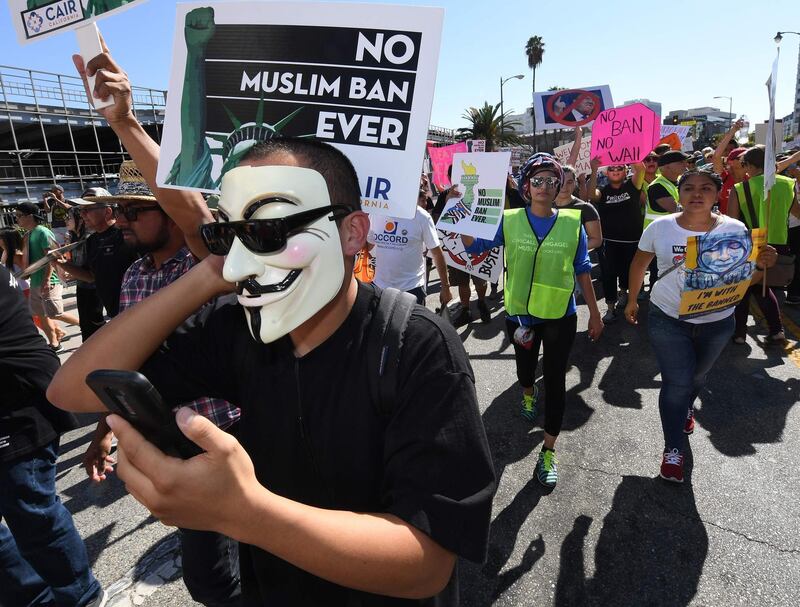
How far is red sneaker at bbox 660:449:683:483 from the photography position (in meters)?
3.14

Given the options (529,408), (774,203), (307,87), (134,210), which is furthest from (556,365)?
(774,203)

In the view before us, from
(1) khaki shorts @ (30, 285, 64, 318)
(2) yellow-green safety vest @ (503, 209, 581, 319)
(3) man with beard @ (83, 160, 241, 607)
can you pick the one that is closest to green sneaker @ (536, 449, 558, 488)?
(2) yellow-green safety vest @ (503, 209, 581, 319)

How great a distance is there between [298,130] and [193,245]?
0.69 m

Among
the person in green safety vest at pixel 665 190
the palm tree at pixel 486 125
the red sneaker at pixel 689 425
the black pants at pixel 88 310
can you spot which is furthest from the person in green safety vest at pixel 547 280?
the palm tree at pixel 486 125

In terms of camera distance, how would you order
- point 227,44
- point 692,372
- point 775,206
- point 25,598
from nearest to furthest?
point 227,44 → point 25,598 → point 692,372 → point 775,206

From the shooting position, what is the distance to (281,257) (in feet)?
4.03

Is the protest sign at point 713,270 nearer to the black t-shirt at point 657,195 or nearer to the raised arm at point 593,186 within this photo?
the black t-shirt at point 657,195

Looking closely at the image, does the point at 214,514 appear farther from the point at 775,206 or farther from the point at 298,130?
the point at 775,206

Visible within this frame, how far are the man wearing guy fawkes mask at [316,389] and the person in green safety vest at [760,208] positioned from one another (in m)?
5.22

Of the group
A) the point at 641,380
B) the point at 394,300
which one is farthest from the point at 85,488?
the point at 641,380

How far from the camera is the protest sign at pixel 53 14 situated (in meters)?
1.73

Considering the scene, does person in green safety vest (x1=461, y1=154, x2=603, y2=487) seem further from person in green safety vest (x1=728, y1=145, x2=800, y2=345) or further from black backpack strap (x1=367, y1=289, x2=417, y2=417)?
person in green safety vest (x1=728, y1=145, x2=800, y2=345)

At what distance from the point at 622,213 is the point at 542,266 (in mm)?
3787

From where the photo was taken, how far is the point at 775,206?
5.29 m
